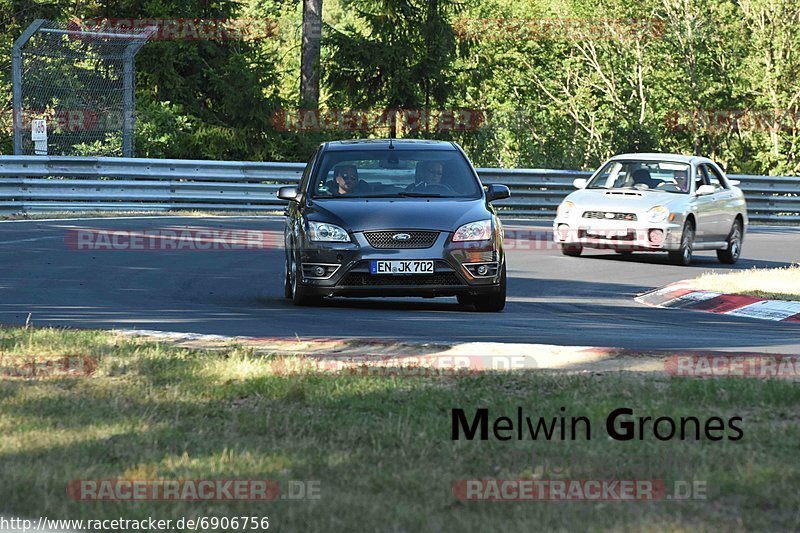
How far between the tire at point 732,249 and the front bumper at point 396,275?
9996mm

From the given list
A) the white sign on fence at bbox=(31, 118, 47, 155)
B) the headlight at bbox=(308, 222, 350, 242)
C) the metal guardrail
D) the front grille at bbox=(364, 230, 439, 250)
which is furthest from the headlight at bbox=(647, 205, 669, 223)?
the white sign on fence at bbox=(31, 118, 47, 155)

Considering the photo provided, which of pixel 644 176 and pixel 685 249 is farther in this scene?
pixel 644 176

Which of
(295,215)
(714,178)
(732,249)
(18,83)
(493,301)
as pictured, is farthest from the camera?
(18,83)

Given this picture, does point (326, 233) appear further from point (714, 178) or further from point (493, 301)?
point (714, 178)

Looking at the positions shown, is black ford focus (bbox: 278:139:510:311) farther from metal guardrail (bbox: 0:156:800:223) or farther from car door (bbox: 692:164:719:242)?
metal guardrail (bbox: 0:156:800:223)

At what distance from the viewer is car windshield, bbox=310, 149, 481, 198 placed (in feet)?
42.3

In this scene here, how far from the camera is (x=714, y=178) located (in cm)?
2241

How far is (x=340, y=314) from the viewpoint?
38.3 ft

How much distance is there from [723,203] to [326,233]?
1069cm

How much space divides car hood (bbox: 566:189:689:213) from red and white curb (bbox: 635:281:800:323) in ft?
12.3

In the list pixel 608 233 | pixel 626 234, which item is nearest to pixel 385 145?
pixel 608 233

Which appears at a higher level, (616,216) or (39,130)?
(39,130)

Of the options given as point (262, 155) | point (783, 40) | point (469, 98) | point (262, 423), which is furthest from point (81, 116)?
point (469, 98)

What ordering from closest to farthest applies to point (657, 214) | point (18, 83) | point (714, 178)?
point (657, 214), point (714, 178), point (18, 83)
